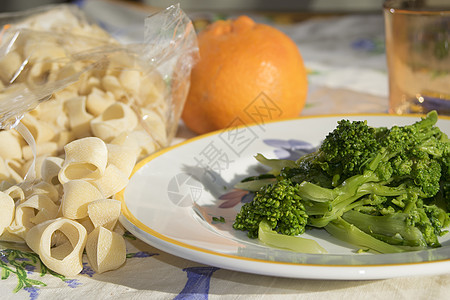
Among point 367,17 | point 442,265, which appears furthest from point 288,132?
point 367,17

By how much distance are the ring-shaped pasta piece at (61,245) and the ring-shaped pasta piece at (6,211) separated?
56 millimetres

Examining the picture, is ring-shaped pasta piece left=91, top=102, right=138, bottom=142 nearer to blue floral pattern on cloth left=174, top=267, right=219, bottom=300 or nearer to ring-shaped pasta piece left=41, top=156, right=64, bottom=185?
ring-shaped pasta piece left=41, top=156, right=64, bottom=185

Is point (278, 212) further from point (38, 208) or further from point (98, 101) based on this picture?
point (98, 101)

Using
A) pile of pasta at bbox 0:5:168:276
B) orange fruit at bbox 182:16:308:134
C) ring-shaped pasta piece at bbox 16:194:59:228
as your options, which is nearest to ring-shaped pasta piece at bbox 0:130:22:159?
pile of pasta at bbox 0:5:168:276

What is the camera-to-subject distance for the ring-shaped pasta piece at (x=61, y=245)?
2.72 ft

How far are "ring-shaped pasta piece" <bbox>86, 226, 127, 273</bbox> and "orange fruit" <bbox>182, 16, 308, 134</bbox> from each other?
591mm

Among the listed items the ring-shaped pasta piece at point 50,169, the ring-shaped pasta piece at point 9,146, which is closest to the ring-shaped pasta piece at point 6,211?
the ring-shaped pasta piece at point 50,169

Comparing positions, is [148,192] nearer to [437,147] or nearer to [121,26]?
[437,147]

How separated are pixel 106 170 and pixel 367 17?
6.56 ft

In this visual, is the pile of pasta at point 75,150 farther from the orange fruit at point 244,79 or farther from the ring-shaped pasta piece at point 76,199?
the orange fruit at point 244,79

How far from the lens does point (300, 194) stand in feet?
2.90

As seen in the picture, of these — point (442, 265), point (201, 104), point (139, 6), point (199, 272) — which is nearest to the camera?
point (442, 265)

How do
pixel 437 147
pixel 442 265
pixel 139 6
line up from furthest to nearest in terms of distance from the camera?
pixel 139 6 → pixel 437 147 → pixel 442 265

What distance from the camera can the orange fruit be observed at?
1.35 metres
